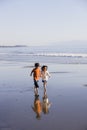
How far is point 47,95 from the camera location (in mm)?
15789

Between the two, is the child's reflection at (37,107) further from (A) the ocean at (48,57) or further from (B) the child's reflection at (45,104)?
(A) the ocean at (48,57)

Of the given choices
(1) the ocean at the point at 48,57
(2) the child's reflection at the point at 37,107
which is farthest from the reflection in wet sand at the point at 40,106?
(1) the ocean at the point at 48,57

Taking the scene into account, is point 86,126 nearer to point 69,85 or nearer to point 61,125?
point 61,125

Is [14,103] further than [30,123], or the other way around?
A: [14,103]

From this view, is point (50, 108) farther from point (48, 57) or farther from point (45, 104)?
point (48, 57)

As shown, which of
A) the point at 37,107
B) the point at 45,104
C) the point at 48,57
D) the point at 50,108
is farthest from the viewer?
the point at 48,57

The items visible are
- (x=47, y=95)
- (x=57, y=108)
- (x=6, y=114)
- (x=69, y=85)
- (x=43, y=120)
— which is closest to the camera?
(x=43, y=120)

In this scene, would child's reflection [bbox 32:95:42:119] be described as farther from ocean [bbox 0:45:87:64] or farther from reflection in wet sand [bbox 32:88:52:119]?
ocean [bbox 0:45:87:64]

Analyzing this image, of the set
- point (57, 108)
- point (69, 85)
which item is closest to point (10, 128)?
point (57, 108)

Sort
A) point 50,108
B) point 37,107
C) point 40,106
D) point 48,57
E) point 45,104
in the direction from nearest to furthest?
point 50,108 → point 37,107 → point 40,106 → point 45,104 → point 48,57

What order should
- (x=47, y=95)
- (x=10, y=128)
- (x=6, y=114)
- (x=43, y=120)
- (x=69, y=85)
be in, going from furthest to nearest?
(x=69, y=85) < (x=47, y=95) < (x=6, y=114) < (x=43, y=120) < (x=10, y=128)

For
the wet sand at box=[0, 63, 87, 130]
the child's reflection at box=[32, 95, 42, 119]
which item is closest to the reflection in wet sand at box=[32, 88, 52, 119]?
the child's reflection at box=[32, 95, 42, 119]

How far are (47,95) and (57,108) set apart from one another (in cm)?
322

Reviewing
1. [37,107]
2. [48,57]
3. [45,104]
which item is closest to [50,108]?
[37,107]
